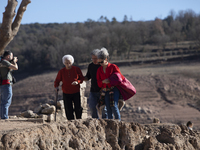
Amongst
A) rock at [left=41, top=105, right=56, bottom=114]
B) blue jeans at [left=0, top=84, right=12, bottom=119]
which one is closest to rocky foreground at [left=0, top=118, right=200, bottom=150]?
blue jeans at [left=0, top=84, right=12, bottom=119]

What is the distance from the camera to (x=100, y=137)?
14.1 ft

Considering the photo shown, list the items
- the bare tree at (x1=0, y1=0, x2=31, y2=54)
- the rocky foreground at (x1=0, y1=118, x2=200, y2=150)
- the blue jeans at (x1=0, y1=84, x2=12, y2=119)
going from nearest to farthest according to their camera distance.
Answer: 1. the rocky foreground at (x1=0, y1=118, x2=200, y2=150)
2. the bare tree at (x1=0, y1=0, x2=31, y2=54)
3. the blue jeans at (x1=0, y1=84, x2=12, y2=119)

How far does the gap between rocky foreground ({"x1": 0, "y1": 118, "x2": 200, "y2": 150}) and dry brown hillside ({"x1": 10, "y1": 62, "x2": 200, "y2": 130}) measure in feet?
42.3

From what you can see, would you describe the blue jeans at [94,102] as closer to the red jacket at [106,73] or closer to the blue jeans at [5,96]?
the red jacket at [106,73]

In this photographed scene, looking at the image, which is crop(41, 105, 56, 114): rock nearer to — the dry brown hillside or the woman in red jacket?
the woman in red jacket

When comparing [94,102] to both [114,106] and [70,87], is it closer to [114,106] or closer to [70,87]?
[70,87]

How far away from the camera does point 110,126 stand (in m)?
4.45

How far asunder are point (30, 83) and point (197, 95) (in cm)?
1742

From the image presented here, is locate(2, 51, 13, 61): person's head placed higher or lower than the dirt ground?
higher

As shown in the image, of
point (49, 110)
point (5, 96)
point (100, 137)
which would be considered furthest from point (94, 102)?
point (49, 110)

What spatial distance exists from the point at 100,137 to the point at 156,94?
19502mm

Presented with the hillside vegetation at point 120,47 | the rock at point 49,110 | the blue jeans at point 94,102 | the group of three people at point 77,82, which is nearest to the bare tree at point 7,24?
the group of three people at point 77,82

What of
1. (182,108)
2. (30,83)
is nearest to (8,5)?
(182,108)

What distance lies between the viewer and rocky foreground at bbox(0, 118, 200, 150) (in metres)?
3.59
